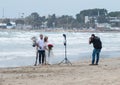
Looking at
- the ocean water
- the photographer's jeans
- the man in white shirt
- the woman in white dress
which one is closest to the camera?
the man in white shirt

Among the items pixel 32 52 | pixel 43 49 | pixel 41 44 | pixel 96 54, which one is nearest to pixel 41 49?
pixel 43 49

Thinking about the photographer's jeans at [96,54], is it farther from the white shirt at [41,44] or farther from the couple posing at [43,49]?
the white shirt at [41,44]

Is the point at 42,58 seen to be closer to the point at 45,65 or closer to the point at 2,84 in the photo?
the point at 45,65

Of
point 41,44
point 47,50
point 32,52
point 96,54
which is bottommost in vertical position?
point 32,52

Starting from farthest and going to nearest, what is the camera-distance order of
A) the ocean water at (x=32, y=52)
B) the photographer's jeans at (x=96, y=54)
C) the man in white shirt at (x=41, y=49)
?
the ocean water at (x=32, y=52), the photographer's jeans at (x=96, y=54), the man in white shirt at (x=41, y=49)

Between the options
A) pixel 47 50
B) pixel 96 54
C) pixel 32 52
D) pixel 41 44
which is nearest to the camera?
pixel 41 44

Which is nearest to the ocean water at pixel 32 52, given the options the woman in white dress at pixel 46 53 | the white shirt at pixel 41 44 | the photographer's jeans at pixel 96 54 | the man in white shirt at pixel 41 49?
the woman in white dress at pixel 46 53

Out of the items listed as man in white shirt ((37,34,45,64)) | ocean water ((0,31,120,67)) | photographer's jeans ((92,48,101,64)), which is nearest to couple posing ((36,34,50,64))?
man in white shirt ((37,34,45,64))

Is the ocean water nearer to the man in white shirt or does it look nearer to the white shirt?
the man in white shirt

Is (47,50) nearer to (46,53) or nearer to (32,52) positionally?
(46,53)

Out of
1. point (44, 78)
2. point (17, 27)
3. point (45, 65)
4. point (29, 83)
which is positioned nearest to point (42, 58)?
point (45, 65)

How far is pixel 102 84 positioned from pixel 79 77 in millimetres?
1851

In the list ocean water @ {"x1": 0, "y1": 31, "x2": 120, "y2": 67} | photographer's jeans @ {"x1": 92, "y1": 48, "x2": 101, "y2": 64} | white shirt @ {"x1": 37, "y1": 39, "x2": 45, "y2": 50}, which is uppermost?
white shirt @ {"x1": 37, "y1": 39, "x2": 45, "y2": 50}

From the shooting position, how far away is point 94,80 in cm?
1241
